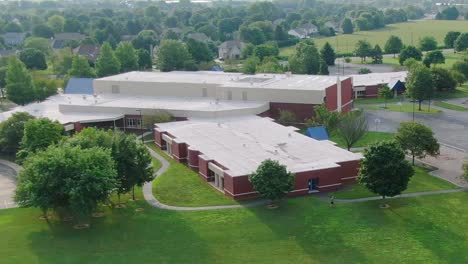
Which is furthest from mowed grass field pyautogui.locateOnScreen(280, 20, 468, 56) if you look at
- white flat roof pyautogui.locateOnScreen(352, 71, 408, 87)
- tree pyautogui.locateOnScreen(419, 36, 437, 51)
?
white flat roof pyautogui.locateOnScreen(352, 71, 408, 87)

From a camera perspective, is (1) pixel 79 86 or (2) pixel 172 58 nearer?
(1) pixel 79 86

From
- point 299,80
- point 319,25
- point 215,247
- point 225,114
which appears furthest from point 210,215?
point 319,25

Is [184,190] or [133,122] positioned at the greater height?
[133,122]

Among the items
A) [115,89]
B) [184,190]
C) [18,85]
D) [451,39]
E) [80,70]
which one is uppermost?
[451,39]

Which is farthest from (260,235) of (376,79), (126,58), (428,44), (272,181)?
(428,44)

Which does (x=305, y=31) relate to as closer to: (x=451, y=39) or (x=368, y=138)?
(x=451, y=39)

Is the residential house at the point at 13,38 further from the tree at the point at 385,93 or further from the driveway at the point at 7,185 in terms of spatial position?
the driveway at the point at 7,185

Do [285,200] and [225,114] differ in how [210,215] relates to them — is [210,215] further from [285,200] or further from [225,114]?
[225,114]
